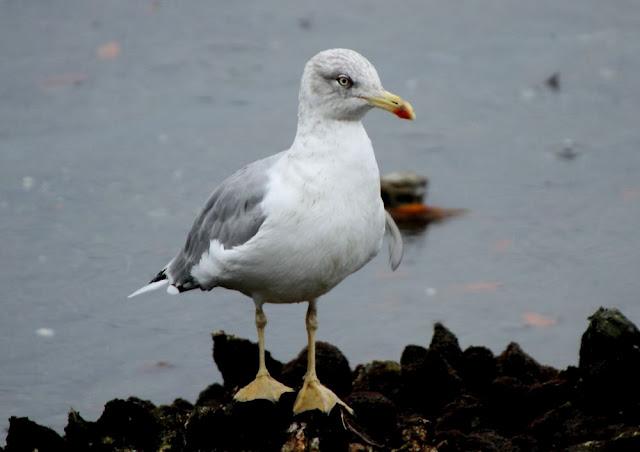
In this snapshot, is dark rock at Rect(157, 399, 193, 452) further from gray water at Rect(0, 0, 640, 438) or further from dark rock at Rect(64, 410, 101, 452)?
gray water at Rect(0, 0, 640, 438)

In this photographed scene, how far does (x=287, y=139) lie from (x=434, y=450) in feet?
12.0

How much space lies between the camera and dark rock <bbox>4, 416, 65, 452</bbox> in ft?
15.2

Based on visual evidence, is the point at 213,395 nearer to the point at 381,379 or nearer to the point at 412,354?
the point at 381,379

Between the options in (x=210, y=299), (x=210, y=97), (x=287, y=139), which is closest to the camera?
(x=210, y=299)

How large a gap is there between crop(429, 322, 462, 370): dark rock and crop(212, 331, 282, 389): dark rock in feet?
2.16

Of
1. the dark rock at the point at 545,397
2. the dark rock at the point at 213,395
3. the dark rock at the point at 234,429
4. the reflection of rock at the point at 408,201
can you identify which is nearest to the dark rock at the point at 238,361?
the dark rock at the point at 213,395

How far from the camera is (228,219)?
4.96 metres

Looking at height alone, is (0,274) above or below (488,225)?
below

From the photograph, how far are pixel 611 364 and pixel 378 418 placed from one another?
2.78ft

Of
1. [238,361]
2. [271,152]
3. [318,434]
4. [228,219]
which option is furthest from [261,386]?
[271,152]

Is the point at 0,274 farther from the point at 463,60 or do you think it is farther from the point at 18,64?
the point at 463,60

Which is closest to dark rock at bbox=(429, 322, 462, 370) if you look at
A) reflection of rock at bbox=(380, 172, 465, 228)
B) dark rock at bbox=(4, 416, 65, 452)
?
dark rock at bbox=(4, 416, 65, 452)

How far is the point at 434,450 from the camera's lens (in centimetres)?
455

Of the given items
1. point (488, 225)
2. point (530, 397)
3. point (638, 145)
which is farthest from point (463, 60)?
point (530, 397)
